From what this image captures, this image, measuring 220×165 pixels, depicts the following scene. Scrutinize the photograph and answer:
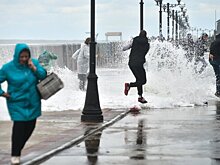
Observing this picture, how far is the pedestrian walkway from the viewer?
31.5ft

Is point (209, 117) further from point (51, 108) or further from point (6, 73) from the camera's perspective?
point (6, 73)

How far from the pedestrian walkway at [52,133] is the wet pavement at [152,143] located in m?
0.21

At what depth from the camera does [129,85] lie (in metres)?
17.3

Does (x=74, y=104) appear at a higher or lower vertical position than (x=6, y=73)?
lower

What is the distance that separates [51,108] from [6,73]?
27.8 feet

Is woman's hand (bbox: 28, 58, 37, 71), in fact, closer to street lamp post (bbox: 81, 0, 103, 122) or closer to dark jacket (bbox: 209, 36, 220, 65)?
street lamp post (bbox: 81, 0, 103, 122)

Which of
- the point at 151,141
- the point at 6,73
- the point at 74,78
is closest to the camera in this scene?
the point at 6,73

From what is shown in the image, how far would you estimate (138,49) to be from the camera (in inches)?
677

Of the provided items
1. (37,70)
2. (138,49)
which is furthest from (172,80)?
(37,70)

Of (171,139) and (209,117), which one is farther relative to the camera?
(209,117)

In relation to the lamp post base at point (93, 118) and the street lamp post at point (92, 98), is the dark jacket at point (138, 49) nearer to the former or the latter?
the street lamp post at point (92, 98)

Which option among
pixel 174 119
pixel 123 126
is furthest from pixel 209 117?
pixel 123 126

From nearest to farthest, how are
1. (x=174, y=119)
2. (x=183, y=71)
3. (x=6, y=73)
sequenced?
(x=6, y=73), (x=174, y=119), (x=183, y=71)

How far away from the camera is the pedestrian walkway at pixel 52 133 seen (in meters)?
9.60
